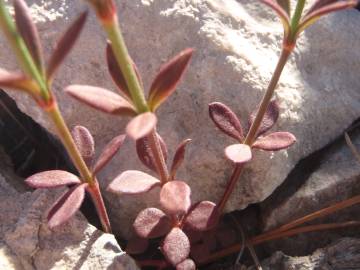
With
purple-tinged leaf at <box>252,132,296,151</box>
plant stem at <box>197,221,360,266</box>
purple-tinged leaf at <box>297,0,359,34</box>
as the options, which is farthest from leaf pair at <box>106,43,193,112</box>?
plant stem at <box>197,221,360,266</box>

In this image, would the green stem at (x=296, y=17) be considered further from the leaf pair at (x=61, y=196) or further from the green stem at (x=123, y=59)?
the leaf pair at (x=61, y=196)

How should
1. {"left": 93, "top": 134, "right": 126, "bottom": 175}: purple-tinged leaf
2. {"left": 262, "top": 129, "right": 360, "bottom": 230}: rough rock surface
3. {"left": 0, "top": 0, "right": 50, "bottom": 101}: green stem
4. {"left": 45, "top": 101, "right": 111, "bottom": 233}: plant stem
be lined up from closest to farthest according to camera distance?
{"left": 0, "top": 0, "right": 50, "bottom": 101}: green stem, {"left": 45, "top": 101, "right": 111, "bottom": 233}: plant stem, {"left": 93, "top": 134, "right": 126, "bottom": 175}: purple-tinged leaf, {"left": 262, "top": 129, "right": 360, "bottom": 230}: rough rock surface

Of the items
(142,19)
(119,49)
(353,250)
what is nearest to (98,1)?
(119,49)

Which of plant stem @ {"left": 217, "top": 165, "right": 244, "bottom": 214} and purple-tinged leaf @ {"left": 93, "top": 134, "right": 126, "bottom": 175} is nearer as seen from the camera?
purple-tinged leaf @ {"left": 93, "top": 134, "right": 126, "bottom": 175}

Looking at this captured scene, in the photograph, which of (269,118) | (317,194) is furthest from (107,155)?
(317,194)

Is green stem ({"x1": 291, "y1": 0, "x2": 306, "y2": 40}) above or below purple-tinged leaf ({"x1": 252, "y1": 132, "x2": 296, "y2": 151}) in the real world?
above

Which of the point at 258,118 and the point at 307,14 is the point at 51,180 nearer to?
the point at 258,118

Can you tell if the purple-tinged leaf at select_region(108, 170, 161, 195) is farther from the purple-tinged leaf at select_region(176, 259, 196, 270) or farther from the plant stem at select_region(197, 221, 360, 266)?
the plant stem at select_region(197, 221, 360, 266)

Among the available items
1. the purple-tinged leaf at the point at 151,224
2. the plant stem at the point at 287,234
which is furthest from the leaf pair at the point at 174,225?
the plant stem at the point at 287,234
